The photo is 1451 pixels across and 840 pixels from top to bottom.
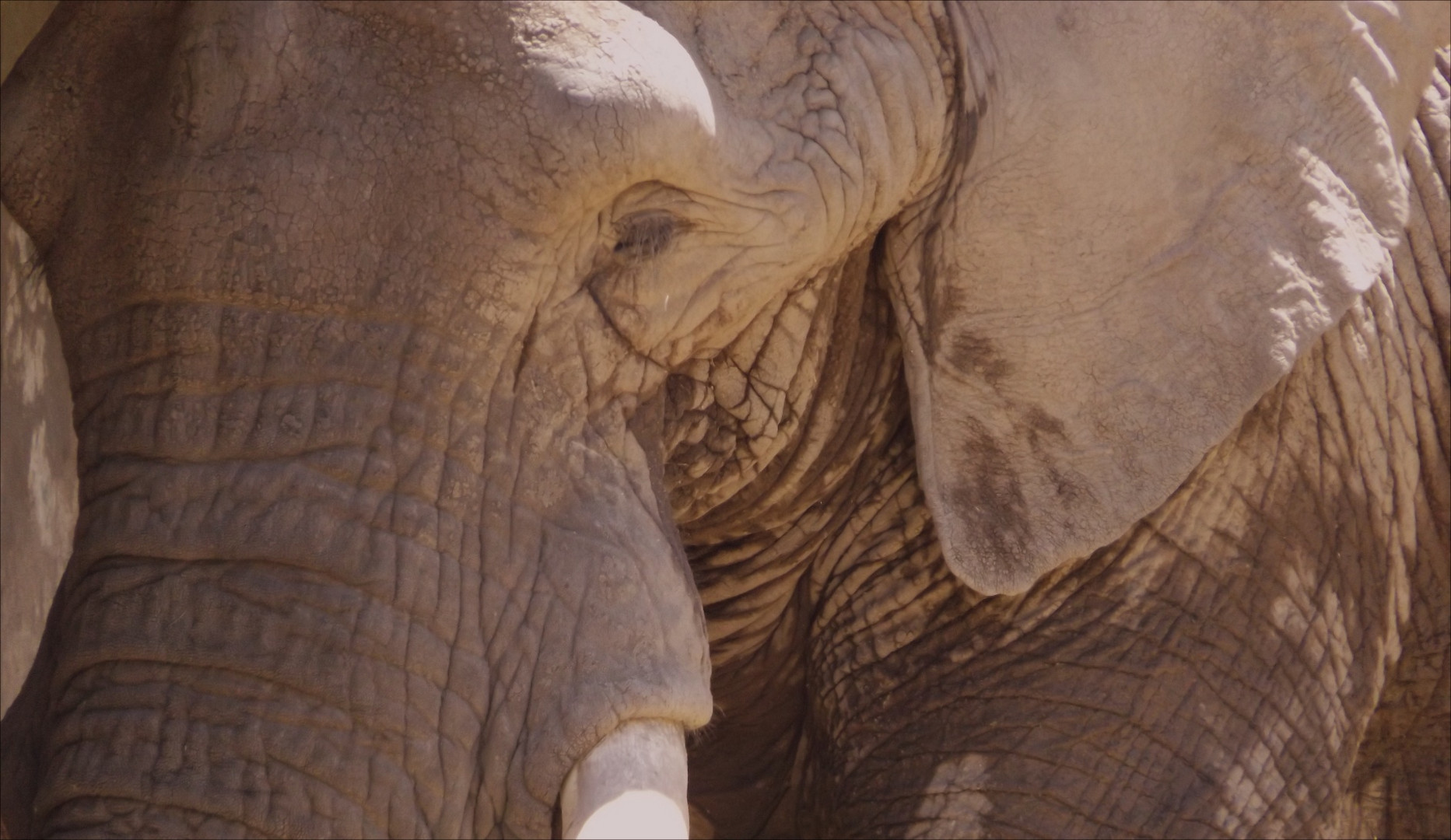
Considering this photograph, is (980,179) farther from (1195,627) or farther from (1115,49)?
(1195,627)

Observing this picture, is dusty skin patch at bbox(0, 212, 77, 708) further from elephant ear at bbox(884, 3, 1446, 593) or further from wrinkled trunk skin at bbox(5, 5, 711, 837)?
elephant ear at bbox(884, 3, 1446, 593)

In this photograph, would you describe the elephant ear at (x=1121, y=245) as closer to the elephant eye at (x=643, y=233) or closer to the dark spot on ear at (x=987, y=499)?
the dark spot on ear at (x=987, y=499)

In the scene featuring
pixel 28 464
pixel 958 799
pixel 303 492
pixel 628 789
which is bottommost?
pixel 28 464

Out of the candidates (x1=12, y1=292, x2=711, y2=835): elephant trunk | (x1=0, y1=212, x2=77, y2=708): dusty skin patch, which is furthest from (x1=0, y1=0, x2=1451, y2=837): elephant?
(x1=0, y1=212, x2=77, y2=708): dusty skin patch

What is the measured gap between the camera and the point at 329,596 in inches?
77.7

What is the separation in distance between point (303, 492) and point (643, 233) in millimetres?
486

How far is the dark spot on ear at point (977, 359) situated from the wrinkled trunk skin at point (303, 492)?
2.06 feet

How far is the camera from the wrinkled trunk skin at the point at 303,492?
195 centimetres

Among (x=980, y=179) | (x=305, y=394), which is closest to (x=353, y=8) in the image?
(x=305, y=394)

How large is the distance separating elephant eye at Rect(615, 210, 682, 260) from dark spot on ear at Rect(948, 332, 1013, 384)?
1.68 ft

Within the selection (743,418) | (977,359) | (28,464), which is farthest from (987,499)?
(28,464)

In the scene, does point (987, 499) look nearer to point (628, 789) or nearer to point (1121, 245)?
point (1121, 245)

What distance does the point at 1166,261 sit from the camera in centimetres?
253

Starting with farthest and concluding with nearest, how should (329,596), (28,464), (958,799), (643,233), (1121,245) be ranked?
(28,464) < (958,799) < (1121,245) < (643,233) < (329,596)
